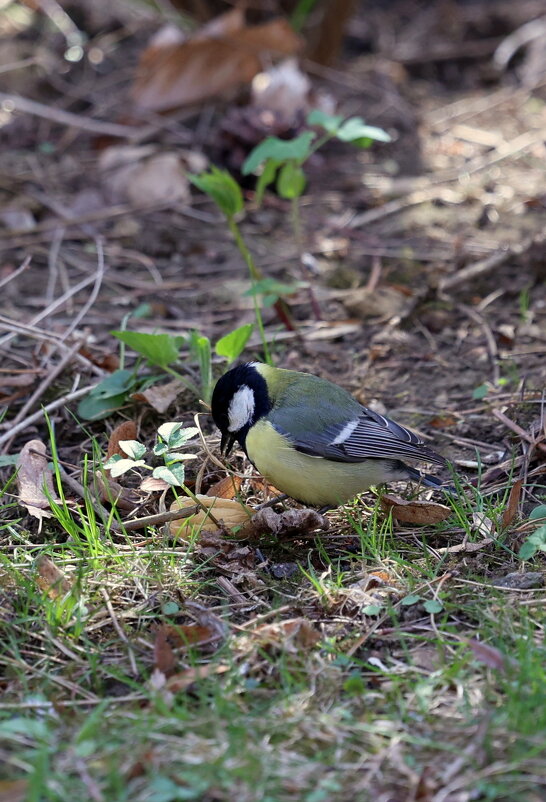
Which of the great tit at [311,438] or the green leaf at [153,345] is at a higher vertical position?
the green leaf at [153,345]

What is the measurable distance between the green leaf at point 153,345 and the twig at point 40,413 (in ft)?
1.14

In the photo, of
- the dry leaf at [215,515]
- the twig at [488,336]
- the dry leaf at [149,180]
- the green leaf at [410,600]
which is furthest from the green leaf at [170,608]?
the dry leaf at [149,180]

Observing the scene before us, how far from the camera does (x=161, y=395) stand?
141 inches

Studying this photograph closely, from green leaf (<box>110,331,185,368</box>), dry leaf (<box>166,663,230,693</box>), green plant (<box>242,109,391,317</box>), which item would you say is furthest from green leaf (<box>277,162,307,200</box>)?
dry leaf (<box>166,663,230,693</box>)

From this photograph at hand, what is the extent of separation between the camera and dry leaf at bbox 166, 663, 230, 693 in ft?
7.14

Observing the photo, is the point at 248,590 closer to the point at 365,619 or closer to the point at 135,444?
the point at 365,619

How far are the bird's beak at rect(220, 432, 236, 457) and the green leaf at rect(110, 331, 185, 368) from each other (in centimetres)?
45

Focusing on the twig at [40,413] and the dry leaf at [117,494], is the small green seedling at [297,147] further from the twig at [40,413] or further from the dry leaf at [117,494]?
the dry leaf at [117,494]

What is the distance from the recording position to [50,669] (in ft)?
7.50

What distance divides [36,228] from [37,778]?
399cm

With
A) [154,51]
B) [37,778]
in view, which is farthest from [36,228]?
[37,778]

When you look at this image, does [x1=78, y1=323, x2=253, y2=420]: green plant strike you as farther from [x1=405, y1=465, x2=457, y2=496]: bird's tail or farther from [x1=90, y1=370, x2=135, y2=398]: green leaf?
[x1=405, y1=465, x2=457, y2=496]: bird's tail

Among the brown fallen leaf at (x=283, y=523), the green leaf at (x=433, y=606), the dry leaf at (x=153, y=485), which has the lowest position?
the green leaf at (x=433, y=606)

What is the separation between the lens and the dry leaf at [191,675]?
2178 millimetres
